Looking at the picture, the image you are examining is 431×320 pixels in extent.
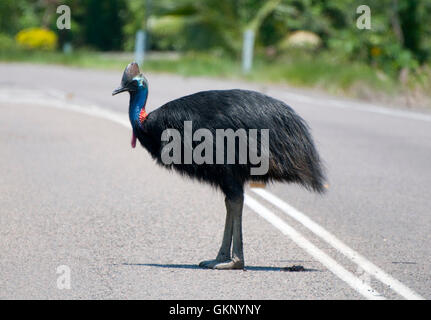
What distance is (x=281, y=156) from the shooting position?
5664mm

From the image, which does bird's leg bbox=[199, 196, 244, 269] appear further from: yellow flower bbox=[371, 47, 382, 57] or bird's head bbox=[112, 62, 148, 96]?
yellow flower bbox=[371, 47, 382, 57]

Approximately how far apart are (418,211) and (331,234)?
146 centimetres

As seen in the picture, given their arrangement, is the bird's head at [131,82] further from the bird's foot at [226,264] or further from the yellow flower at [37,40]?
the yellow flower at [37,40]

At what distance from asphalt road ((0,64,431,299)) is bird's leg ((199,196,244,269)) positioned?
0.08 m

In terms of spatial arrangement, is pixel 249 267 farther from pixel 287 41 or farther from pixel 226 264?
pixel 287 41

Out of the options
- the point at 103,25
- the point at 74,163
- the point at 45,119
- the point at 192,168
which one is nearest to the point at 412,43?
the point at 45,119

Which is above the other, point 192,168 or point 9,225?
point 192,168

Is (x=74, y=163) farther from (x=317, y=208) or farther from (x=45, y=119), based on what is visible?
(x=45, y=119)

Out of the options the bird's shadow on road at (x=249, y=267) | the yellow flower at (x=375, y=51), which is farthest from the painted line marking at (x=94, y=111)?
the yellow flower at (x=375, y=51)

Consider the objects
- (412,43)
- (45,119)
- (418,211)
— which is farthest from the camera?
(412,43)

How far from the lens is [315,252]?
6473 millimetres

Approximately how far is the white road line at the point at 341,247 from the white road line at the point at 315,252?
15cm

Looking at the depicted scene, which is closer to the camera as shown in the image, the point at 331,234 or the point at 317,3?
the point at 331,234

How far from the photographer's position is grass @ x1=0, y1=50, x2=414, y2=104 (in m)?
20.1
